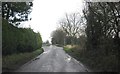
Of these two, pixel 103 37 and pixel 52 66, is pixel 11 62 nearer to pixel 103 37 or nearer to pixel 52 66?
pixel 52 66

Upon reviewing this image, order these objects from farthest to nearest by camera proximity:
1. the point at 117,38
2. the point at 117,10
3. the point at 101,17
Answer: the point at 101,17, the point at 117,38, the point at 117,10

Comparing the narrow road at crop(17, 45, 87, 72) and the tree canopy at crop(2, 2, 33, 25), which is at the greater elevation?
the tree canopy at crop(2, 2, 33, 25)

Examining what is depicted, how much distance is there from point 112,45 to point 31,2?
12.2m

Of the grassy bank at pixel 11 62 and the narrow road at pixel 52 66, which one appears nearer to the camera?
the narrow road at pixel 52 66

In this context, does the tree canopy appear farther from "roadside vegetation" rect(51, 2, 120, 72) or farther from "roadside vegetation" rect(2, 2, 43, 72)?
"roadside vegetation" rect(51, 2, 120, 72)

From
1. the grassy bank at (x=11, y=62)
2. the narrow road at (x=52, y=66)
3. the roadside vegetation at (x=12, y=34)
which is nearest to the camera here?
the narrow road at (x=52, y=66)

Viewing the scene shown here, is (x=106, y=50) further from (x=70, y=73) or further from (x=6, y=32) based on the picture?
(x=6, y=32)

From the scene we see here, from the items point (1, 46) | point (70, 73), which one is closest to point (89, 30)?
point (1, 46)

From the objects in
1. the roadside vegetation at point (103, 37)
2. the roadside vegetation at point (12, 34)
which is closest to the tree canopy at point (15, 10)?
the roadside vegetation at point (12, 34)

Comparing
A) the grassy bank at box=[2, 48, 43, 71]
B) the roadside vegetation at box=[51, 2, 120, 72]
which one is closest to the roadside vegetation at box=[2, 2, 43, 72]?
the grassy bank at box=[2, 48, 43, 71]

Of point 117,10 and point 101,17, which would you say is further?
point 101,17

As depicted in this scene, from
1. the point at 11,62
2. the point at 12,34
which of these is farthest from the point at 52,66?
the point at 12,34

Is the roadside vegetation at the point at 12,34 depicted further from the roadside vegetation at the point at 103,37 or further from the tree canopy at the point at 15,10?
the roadside vegetation at the point at 103,37

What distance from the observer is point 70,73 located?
15.5 m
